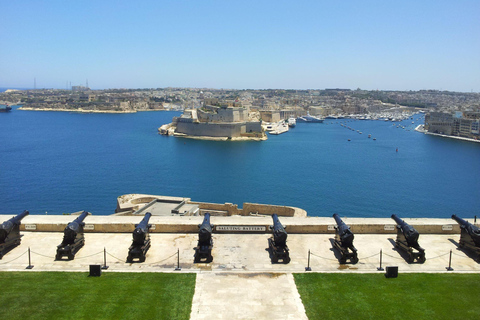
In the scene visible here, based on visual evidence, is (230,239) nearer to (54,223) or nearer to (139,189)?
(54,223)

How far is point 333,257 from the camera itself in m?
7.19

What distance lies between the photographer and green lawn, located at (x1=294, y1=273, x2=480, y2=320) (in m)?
5.43

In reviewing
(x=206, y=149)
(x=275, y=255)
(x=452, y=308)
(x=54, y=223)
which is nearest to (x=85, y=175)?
(x=206, y=149)

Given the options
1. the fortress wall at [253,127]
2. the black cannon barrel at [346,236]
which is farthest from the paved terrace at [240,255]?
the fortress wall at [253,127]

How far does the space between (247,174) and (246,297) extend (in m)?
29.0

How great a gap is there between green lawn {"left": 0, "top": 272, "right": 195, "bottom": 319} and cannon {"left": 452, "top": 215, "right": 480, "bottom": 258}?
17.3 ft

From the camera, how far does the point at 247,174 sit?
3478 centimetres

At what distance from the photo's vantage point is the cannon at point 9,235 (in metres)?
6.94

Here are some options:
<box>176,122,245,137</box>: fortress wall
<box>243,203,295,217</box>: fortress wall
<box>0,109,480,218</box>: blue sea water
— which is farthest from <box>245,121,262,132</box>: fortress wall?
<box>243,203,295,217</box>: fortress wall

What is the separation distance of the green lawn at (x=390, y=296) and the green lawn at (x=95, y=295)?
194 centimetres

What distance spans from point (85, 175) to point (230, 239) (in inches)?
1076

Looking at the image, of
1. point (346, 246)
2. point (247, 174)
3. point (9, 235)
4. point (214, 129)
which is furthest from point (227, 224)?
point (214, 129)

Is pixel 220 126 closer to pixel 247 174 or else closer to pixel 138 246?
pixel 247 174

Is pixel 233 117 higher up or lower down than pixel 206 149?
higher up
